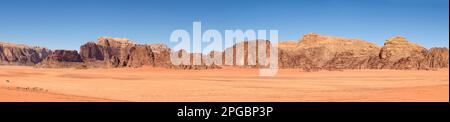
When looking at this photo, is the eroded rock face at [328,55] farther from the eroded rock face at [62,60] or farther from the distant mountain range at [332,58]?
the eroded rock face at [62,60]

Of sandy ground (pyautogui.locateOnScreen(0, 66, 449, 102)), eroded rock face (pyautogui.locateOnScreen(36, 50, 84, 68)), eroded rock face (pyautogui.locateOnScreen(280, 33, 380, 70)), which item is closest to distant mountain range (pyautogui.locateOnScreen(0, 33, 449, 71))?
eroded rock face (pyautogui.locateOnScreen(280, 33, 380, 70))

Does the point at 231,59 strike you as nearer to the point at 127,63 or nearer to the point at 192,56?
the point at 192,56

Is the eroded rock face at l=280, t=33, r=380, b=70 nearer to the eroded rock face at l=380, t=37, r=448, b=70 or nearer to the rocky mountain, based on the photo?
the rocky mountain

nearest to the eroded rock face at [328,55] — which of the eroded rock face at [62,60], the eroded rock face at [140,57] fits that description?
the eroded rock face at [140,57]

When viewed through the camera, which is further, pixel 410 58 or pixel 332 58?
pixel 332 58

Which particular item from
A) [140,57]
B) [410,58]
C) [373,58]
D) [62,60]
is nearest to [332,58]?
[373,58]

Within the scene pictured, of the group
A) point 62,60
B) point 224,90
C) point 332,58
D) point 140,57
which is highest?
point 140,57

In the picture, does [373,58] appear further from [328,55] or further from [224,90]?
[224,90]

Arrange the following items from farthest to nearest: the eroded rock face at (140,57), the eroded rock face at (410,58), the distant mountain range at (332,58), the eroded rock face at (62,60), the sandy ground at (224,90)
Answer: the eroded rock face at (62,60) → the eroded rock face at (140,57) → the distant mountain range at (332,58) → the eroded rock face at (410,58) → the sandy ground at (224,90)

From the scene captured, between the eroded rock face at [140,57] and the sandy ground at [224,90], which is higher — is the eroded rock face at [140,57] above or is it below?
above

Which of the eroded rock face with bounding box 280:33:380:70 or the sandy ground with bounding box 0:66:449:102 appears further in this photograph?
the eroded rock face with bounding box 280:33:380:70

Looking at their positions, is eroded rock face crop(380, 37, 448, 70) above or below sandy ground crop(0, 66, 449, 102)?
above
